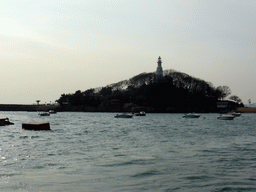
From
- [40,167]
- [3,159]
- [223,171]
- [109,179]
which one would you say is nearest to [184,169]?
[223,171]

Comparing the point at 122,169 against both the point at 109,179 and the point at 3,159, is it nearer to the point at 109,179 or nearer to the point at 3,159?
the point at 109,179

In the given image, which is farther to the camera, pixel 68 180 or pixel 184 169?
pixel 184 169

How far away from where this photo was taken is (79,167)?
19.8 metres

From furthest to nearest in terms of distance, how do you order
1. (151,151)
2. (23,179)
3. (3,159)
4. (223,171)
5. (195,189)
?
(151,151)
(3,159)
(223,171)
(23,179)
(195,189)

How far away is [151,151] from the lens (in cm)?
2752

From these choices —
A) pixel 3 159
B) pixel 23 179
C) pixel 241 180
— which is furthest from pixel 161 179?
pixel 3 159

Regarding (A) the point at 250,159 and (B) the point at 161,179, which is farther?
(A) the point at 250,159

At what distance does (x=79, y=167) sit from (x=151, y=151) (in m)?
8.93

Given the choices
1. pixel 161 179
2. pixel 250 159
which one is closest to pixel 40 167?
pixel 161 179

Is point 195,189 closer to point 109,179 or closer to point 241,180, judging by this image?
point 241,180

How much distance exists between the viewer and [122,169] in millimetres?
19391

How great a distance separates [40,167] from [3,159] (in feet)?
13.6

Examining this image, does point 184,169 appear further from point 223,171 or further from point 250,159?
point 250,159

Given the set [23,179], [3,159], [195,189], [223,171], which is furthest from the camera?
[3,159]
